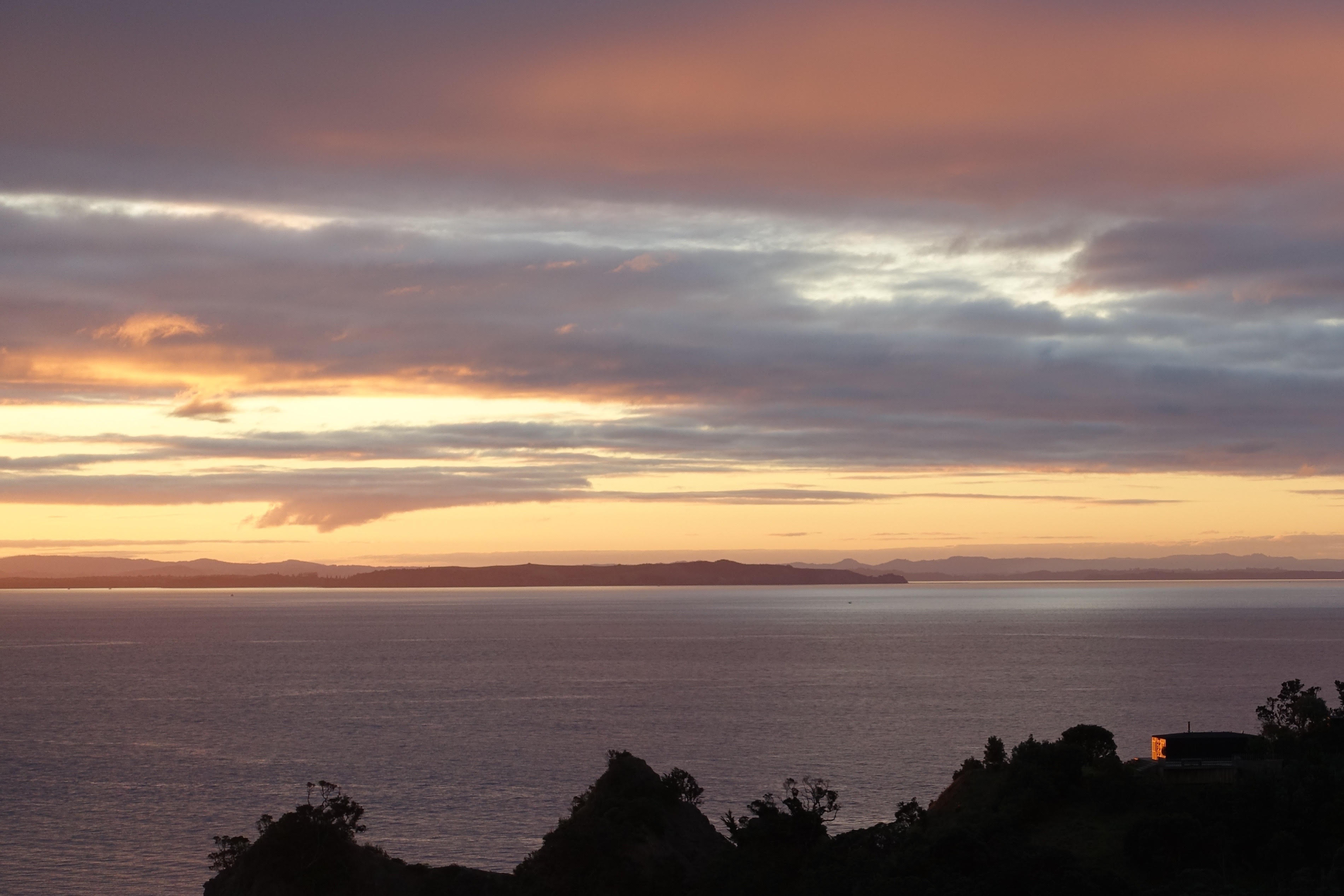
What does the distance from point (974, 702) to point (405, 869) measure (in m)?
93.6

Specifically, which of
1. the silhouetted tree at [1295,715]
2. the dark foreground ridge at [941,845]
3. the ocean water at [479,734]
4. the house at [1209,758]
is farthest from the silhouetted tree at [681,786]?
the silhouetted tree at [1295,715]

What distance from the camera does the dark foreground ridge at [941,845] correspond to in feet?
145

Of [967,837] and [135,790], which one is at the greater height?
[967,837]

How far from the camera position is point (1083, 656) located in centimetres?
19875

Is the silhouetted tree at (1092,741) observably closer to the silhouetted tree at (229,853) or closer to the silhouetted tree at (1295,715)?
the silhouetted tree at (1295,715)

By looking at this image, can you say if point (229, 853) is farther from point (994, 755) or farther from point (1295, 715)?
point (1295, 715)

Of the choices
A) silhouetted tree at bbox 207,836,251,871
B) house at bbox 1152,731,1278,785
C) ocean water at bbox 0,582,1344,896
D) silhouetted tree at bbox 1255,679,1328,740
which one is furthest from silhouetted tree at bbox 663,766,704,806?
silhouetted tree at bbox 1255,679,1328,740

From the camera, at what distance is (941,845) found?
44.5 meters

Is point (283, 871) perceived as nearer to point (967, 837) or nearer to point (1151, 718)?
point (967, 837)

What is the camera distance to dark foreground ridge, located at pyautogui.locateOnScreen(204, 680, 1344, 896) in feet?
145

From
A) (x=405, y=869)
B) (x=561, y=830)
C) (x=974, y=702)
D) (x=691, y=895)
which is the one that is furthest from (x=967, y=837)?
(x=974, y=702)

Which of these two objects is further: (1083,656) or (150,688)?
(1083,656)

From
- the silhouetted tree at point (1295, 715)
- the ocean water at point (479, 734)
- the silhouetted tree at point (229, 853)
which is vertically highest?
the silhouetted tree at point (1295, 715)

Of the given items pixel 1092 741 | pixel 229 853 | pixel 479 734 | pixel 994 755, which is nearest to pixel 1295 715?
pixel 1092 741
